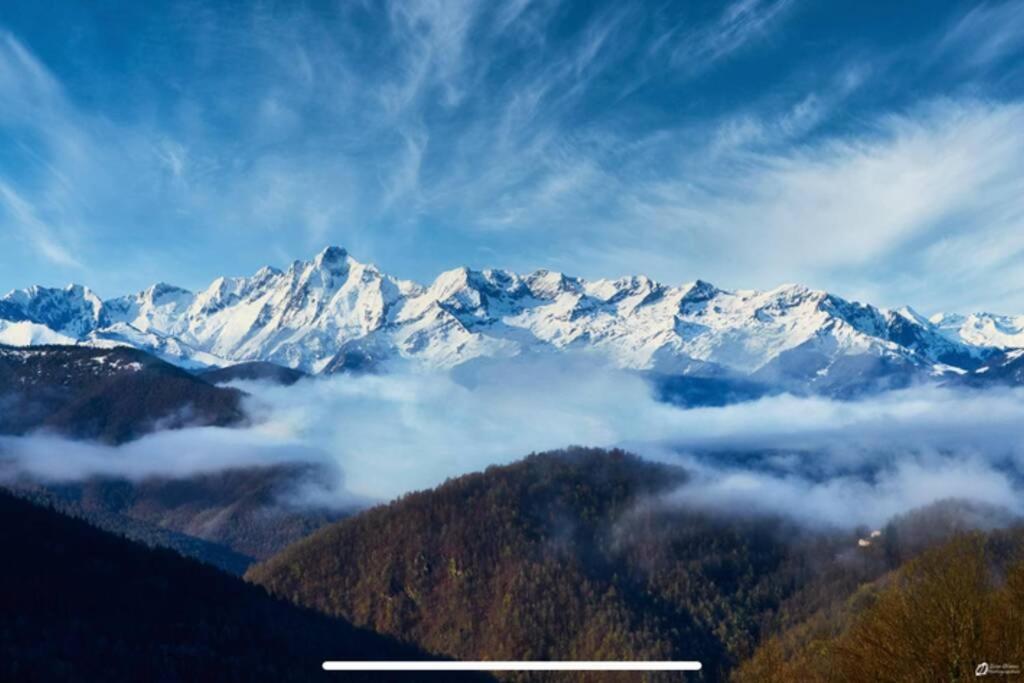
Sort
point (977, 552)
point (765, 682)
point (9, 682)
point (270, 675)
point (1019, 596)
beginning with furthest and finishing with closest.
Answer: point (270, 675)
point (9, 682)
point (765, 682)
point (977, 552)
point (1019, 596)

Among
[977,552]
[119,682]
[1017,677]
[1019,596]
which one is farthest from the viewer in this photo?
[119,682]

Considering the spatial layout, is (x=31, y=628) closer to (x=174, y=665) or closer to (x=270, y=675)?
(x=174, y=665)

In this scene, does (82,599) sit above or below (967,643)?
above

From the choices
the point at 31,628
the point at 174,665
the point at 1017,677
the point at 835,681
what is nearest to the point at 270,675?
the point at 174,665

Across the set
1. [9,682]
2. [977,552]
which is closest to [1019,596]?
[977,552]

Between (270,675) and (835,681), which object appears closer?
(835,681)

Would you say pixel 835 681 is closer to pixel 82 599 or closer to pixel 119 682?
pixel 119 682

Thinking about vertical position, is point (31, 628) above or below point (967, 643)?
above

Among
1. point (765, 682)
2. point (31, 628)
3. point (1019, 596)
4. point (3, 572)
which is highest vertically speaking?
point (3, 572)

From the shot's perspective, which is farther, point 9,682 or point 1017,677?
point 9,682
